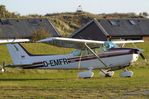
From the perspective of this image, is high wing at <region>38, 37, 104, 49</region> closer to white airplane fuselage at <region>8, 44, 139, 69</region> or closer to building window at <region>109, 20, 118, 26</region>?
white airplane fuselage at <region>8, 44, 139, 69</region>

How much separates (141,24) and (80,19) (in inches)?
1124

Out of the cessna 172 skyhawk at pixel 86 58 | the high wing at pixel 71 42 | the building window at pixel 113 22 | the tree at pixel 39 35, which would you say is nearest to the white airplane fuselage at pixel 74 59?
the cessna 172 skyhawk at pixel 86 58

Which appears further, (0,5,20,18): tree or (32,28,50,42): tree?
(0,5,20,18): tree

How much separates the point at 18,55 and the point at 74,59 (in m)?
3.16

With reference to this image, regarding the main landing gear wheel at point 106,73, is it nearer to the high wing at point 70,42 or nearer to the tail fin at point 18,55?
the high wing at point 70,42

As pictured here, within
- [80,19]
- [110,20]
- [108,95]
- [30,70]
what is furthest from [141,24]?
[108,95]

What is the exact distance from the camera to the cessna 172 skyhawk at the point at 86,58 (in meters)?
26.0

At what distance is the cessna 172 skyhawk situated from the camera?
2602 centimetres

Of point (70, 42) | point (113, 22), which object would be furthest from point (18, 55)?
point (113, 22)

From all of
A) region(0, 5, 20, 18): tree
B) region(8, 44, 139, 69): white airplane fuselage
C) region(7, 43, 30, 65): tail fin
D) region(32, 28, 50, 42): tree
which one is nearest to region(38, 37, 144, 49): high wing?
region(8, 44, 139, 69): white airplane fuselage

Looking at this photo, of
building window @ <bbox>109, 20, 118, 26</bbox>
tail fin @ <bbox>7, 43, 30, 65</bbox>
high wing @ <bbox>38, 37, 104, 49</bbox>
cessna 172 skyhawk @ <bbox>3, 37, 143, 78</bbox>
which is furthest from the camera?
building window @ <bbox>109, 20, 118, 26</bbox>

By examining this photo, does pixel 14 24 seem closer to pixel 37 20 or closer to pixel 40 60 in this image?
pixel 37 20

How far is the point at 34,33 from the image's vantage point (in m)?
75.4

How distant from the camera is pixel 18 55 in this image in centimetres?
2738
